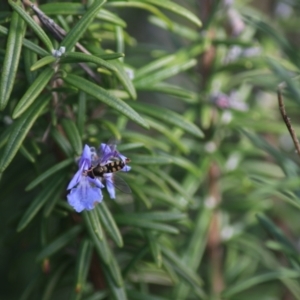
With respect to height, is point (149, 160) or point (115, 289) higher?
point (149, 160)

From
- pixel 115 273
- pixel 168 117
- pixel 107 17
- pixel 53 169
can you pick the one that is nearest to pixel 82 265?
pixel 115 273

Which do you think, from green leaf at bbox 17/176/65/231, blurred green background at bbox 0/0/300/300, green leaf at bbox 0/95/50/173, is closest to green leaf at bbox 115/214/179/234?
blurred green background at bbox 0/0/300/300

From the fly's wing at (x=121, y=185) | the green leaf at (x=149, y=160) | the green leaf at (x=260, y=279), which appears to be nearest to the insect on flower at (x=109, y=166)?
the fly's wing at (x=121, y=185)

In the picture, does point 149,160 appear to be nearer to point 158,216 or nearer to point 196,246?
point 158,216

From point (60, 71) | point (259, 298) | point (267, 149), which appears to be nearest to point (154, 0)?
point (60, 71)

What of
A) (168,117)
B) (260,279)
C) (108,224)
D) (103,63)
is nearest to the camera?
(103,63)

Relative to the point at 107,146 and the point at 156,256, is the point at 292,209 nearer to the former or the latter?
the point at 156,256

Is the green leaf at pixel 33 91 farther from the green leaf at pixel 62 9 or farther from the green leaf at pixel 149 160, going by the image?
the green leaf at pixel 149 160
